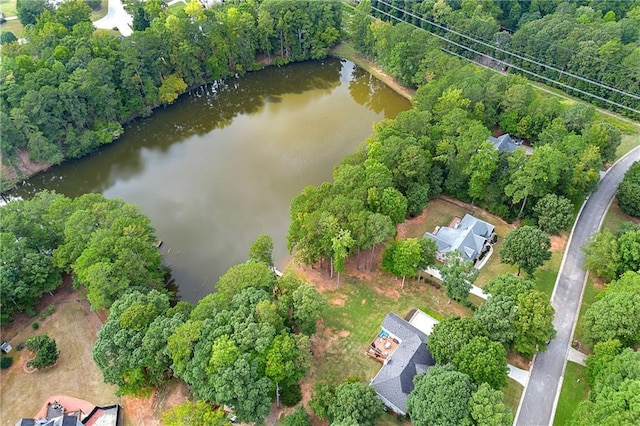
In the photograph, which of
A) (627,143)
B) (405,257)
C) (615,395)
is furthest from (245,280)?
(627,143)

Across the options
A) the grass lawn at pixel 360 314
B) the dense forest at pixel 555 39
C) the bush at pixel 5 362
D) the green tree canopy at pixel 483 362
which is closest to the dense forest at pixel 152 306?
the grass lawn at pixel 360 314

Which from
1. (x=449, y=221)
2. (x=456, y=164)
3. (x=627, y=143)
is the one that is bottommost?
(x=449, y=221)

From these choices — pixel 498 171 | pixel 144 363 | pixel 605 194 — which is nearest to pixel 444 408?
pixel 144 363

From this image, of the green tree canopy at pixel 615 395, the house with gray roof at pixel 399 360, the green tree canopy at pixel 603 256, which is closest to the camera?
the green tree canopy at pixel 615 395

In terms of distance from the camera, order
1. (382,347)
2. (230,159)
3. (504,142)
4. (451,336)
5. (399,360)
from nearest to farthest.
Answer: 1. (451,336)
2. (399,360)
3. (382,347)
4. (504,142)
5. (230,159)

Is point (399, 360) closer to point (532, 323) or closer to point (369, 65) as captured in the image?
point (532, 323)

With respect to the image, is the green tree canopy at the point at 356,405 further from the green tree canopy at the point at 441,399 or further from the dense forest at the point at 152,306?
the dense forest at the point at 152,306

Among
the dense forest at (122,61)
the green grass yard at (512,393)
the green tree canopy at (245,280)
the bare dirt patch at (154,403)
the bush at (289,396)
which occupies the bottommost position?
the bare dirt patch at (154,403)
